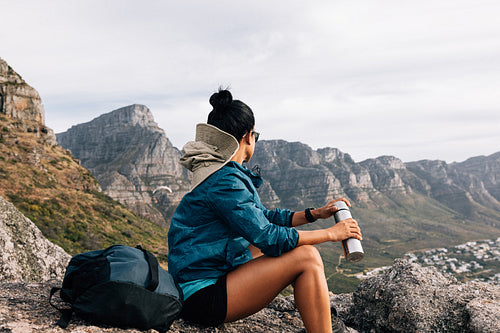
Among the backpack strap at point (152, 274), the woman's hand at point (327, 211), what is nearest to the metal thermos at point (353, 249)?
the woman's hand at point (327, 211)

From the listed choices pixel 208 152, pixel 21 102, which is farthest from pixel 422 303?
pixel 21 102

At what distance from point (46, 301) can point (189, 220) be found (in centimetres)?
209

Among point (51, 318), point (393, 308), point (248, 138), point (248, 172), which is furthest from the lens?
point (393, 308)

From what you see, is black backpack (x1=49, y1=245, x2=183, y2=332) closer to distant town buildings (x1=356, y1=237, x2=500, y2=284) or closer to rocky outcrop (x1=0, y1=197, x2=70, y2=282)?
rocky outcrop (x1=0, y1=197, x2=70, y2=282)

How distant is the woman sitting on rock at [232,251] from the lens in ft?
9.51

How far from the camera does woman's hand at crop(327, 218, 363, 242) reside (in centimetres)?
313

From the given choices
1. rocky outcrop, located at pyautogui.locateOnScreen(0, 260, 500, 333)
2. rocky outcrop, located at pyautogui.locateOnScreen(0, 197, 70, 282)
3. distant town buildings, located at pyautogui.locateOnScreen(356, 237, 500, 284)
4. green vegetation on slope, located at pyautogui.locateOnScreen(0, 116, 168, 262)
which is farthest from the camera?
distant town buildings, located at pyautogui.locateOnScreen(356, 237, 500, 284)

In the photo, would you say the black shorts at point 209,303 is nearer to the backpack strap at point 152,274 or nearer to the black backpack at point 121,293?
the black backpack at point 121,293

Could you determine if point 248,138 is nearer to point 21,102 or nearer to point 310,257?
point 310,257

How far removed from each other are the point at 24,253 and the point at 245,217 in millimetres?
5393

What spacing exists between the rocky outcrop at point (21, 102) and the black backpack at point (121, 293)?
3221 inches

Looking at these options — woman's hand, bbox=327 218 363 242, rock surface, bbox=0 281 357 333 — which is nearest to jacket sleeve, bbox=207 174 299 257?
woman's hand, bbox=327 218 363 242

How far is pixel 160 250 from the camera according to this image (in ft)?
185

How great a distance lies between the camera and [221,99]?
11.2ft
